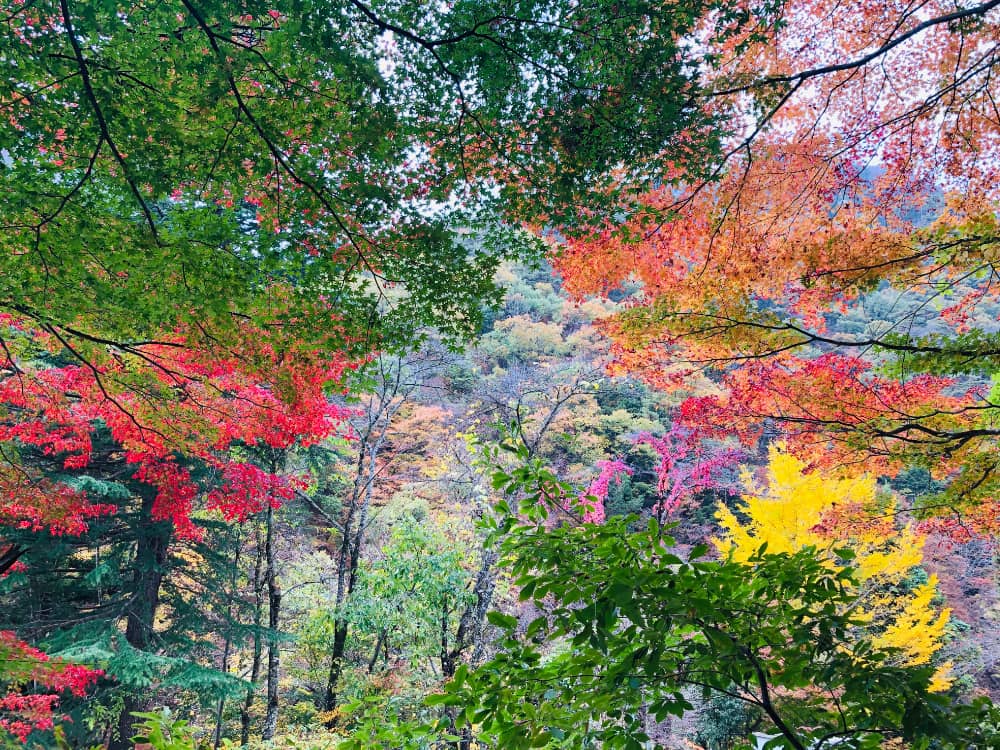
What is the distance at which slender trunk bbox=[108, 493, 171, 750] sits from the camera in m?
6.59

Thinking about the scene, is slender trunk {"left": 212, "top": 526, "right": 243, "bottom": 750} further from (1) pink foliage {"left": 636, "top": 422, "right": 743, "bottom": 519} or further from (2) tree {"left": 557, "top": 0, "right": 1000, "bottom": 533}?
(1) pink foliage {"left": 636, "top": 422, "right": 743, "bottom": 519}

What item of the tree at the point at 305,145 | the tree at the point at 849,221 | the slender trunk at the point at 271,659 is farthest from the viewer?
the slender trunk at the point at 271,659

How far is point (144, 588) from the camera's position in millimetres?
6832

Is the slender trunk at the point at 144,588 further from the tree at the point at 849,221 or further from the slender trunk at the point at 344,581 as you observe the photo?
the tree at the point at 849,221

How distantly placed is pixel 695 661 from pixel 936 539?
14821mm

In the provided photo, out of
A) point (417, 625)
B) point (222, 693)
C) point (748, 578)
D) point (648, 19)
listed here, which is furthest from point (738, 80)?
point (222, 693)

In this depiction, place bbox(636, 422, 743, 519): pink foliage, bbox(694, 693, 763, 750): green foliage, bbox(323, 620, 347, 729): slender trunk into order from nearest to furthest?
bbox(323, 620, 347, 729): slender trunk, bbox(694, 693, 763, 750): green foliage, bbox(636, 422, 743, 519): pink foliage

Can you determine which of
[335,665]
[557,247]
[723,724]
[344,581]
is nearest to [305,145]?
[557,247]

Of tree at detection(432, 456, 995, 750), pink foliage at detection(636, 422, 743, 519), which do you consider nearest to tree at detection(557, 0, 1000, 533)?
tree at detection(432, 456, 995, 750)

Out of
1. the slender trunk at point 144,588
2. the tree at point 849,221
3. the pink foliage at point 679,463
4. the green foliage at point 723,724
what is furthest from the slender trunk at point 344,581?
the green foliage at point 723,724

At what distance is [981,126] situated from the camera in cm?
264

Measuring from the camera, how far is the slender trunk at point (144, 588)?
659cm

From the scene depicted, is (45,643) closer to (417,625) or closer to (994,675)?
(417,625)

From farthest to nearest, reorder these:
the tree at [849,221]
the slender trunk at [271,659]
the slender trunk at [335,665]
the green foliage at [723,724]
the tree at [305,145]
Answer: the green foliage at [723,724], the slender trunk at [271,659], the slender trunk at [335,665], the tree at [849,221], the tree at [305,145]
